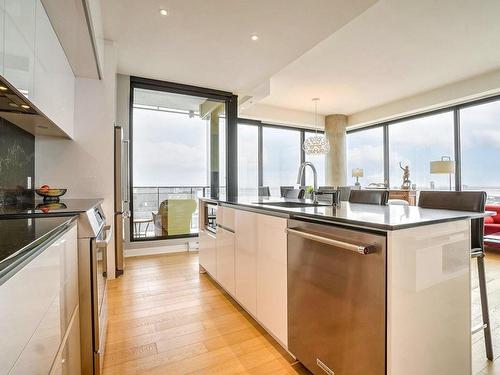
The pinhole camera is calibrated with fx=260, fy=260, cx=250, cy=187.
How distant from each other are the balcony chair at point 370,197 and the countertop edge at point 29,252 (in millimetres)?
2260

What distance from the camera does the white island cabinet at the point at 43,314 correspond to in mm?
577

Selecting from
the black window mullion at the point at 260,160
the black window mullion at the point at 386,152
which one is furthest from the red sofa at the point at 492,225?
the black window mullion at the point at 260,160

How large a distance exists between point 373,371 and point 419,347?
0.23 m

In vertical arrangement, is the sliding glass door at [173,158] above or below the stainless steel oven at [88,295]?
above

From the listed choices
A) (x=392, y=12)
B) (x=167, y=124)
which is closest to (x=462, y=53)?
(x=392, y=12)

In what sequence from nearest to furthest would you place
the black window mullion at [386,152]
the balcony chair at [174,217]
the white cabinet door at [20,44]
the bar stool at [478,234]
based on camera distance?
1. the white cabinet door at [20,44]
2. the bar stool at [478,234]
3. the balcony chair at [174,217]
4. the black window mullion at [386,152]

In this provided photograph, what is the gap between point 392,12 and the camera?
273 cm

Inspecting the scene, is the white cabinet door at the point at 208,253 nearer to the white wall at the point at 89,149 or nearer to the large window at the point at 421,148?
the white wall at the point at 89,149

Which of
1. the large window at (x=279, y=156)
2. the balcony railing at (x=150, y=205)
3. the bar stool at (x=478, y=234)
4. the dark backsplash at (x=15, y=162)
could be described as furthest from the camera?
the large window at (x=279, y=156)

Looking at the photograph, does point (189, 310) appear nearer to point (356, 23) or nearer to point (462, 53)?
point (356, 23)

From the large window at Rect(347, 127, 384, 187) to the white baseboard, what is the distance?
470 centimetres

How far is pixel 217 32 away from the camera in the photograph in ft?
8.97

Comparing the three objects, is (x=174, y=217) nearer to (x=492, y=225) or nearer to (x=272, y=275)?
(x=272, y=275)

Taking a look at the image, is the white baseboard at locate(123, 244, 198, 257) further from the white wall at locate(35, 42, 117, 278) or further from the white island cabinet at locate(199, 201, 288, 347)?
the white island cabinet at locate(199, 201, 288, 347)
